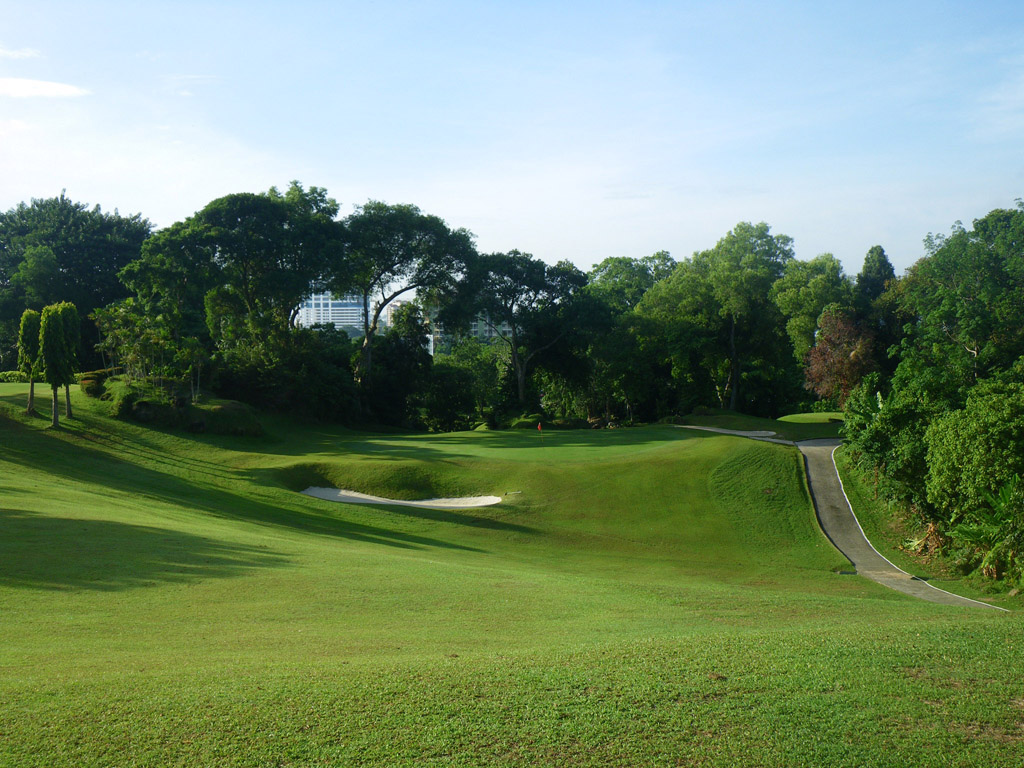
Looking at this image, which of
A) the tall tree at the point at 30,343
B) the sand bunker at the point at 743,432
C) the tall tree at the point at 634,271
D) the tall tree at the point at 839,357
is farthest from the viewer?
the tall tree at the point at 634,271

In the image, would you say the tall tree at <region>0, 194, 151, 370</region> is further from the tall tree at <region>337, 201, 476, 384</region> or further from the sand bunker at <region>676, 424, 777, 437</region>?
the sand bunker at <region>676, 424, 777, 437</region>

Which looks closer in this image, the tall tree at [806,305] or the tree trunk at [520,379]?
the tall tree at [806,305]

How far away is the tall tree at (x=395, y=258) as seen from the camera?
58.1 meters

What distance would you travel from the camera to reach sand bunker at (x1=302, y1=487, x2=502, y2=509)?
2856 centimetres

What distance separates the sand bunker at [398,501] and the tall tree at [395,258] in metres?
29.1

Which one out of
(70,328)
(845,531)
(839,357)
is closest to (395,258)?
(70,328)

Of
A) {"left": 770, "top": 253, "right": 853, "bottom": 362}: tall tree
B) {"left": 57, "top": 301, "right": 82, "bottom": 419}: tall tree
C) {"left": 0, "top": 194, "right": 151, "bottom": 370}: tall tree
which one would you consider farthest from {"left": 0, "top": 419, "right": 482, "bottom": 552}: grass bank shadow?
{"left": 770, "top": 253, "right": 853, "bottom": 362}: tall tree

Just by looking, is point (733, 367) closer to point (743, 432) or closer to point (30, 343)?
point (743, 432)

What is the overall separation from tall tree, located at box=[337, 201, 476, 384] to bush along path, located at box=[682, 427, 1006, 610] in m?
32.5

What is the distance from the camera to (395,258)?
196 ft

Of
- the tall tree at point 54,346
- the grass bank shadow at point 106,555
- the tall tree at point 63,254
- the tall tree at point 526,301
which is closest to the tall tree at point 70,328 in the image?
the tall tree at point 54,346

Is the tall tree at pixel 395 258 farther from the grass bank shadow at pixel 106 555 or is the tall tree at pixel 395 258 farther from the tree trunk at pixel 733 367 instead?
the grass bank shadow at pixel 106 555

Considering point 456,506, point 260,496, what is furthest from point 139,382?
point 456,506

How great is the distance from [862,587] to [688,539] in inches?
239
